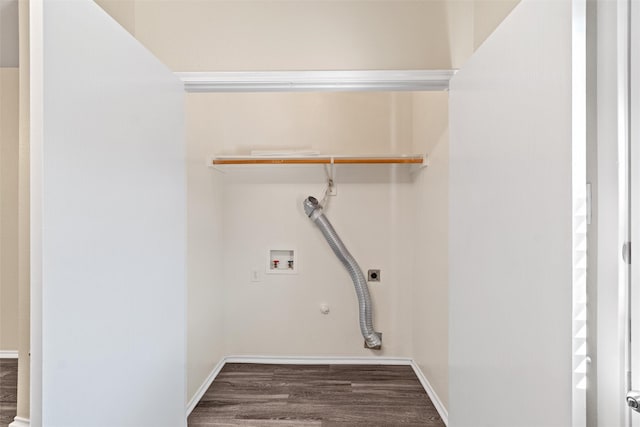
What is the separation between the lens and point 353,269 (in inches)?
127

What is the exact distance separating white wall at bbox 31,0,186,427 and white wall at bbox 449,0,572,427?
1.20 metres

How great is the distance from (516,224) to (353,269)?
2.16 m

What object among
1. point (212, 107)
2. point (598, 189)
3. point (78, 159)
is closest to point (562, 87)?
point (598, 189)

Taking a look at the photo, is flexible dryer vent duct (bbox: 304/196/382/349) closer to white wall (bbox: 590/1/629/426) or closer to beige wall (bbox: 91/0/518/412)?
beige wall (bbox: 91/0/518/412)

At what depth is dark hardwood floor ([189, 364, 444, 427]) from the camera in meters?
2.40

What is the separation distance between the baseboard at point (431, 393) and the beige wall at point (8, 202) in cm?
207

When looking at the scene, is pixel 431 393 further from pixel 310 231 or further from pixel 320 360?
pixel 310 231

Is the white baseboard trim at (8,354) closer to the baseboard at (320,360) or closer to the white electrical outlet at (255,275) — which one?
the white electrical outlet at (255,275)

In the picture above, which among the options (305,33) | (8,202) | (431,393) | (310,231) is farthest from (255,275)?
(8,202)

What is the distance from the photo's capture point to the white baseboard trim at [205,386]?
2.48m

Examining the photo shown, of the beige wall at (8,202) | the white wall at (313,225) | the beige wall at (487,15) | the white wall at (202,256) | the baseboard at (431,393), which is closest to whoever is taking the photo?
the beige wall at (8,202)

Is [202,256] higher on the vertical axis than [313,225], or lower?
lower

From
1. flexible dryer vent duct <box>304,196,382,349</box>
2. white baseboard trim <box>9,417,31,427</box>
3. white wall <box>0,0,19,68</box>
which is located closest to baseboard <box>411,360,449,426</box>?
flexible dryer vent duct <box>304,196,382,349</box>

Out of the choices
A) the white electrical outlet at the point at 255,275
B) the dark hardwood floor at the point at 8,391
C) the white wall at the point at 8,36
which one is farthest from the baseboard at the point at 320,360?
the white wall at the point at 8,36
